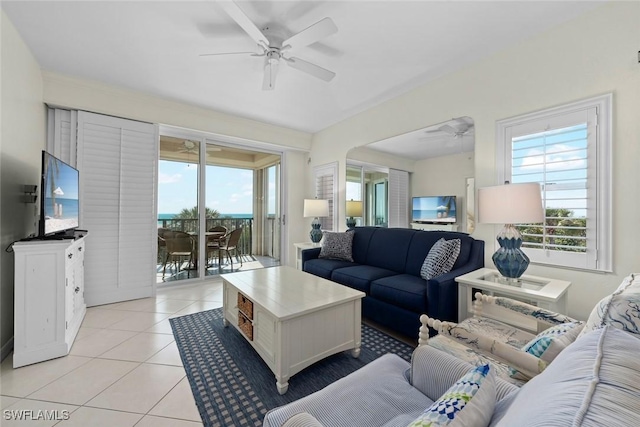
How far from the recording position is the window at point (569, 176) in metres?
1.86

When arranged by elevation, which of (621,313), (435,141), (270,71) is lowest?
(621,313)

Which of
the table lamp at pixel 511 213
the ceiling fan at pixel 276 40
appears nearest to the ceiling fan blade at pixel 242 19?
the ceiling fan at pixel 276 40

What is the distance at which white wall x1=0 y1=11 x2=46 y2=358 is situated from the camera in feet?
6.59

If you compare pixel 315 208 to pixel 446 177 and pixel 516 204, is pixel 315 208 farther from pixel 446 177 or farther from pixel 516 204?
pixel 516 204

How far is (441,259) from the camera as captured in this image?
2.32 meters

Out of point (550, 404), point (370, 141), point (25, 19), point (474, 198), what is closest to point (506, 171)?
point (474, 198)

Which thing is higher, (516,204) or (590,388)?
(516,204)

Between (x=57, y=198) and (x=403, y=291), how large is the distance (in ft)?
9.98

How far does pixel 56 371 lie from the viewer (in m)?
1.84

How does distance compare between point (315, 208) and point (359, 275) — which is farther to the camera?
point (315, 208)

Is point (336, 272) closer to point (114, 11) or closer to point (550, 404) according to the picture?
point (550, 404)

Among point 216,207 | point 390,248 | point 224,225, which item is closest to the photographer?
point 390,248

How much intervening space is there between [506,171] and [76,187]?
4.18 metres

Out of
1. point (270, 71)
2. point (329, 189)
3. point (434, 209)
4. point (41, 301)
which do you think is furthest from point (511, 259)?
point (41, 301)
